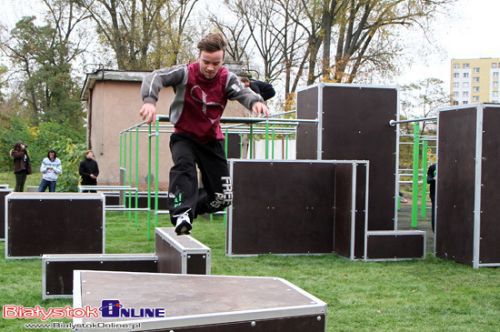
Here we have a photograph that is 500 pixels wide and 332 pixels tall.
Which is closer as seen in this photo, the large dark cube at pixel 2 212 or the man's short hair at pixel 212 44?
the man's short hair at pixel 212 44

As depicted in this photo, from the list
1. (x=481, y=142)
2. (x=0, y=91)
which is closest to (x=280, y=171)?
(x=481, y=142)

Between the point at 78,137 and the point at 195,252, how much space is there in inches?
1123

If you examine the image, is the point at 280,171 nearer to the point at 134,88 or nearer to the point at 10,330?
the point at 10,330

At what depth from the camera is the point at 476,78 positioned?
4053 inches

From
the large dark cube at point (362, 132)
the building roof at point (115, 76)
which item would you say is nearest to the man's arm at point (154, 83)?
the large dark cube at point (362, 132)

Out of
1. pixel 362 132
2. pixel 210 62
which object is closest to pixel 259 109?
pixel 210 62

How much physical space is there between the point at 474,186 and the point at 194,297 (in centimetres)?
620

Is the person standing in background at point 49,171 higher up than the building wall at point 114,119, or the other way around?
the building wall at point 114,119

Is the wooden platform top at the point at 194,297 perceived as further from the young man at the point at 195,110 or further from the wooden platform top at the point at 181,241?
the wooden platform top at the point at 181,241

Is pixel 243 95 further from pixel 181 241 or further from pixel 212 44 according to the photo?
pixel 181 241

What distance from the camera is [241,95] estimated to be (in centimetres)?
512

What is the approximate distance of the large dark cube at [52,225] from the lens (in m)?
Answer: 9.57

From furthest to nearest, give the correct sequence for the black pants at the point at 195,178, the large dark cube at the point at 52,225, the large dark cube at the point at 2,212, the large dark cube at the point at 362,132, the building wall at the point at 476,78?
the building wall at the point at 476,78
the large dark cube at the point at 2,212
the large dark cube at the point at 362,132
the large dark cube at the point at 52,225
the black pants at the point at 195,178

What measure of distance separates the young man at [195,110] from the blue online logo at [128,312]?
1.17 m
